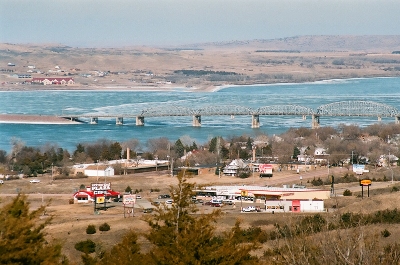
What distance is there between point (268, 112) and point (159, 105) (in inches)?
552

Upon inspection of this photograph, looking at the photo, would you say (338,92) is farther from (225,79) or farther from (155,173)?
(155,173)

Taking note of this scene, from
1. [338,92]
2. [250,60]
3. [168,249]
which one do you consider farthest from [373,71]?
[168,249]

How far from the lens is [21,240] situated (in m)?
7.49

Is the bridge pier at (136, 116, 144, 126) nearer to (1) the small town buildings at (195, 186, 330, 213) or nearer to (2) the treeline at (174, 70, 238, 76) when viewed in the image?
(1) the small town buildings at (195, 186, 330, 213)

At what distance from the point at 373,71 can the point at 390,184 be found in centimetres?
11039

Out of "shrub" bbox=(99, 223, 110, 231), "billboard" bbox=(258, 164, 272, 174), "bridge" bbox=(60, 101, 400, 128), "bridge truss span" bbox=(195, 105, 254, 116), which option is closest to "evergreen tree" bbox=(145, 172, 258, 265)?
"shrub" bbox=(99, 223, 110, 231)

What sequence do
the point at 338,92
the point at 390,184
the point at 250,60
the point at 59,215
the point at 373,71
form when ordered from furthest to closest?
the point at 250,60, the point at 373,71, the point at 338,92, the point at 390,184, the point at 59,215

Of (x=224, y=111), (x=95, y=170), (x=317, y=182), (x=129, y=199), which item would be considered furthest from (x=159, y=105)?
(x=129, y=199)

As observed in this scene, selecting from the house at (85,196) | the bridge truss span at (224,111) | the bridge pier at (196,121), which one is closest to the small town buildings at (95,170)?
the house at (85,196)

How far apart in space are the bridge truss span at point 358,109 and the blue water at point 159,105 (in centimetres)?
58

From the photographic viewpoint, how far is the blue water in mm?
49062

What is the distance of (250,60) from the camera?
15038cm

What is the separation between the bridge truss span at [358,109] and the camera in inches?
2240

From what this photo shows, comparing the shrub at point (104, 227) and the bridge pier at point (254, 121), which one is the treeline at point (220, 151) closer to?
the bridge pier at point (254, 121)
